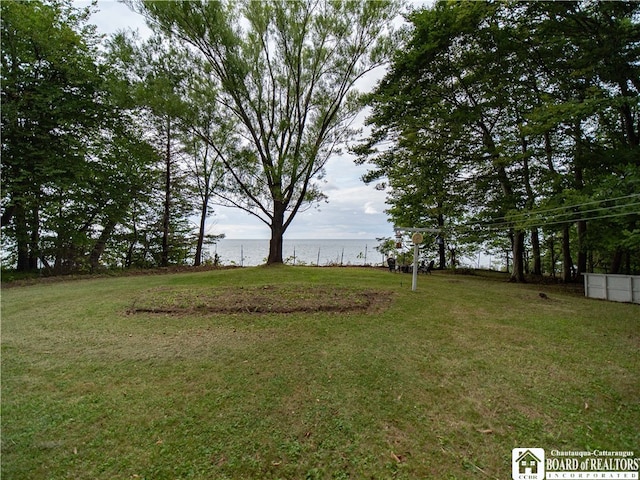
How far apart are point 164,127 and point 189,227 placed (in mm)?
4764

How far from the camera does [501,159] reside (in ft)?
29.7

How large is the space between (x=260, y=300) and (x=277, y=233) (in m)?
6.20

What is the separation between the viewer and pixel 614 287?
6945 millimetres

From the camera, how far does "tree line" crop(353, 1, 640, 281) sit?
668cm

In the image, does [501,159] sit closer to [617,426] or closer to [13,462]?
[617,426]

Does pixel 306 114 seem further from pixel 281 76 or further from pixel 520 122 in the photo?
pixel 520 122

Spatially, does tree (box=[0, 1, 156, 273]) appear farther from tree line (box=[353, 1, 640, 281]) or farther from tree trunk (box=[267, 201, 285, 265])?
→ tree line (box=[353, 1, 640, 281])

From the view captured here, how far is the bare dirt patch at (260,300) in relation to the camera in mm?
5160

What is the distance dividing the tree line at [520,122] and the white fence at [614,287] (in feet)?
2.72

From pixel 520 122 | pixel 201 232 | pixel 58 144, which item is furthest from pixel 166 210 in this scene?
pixel 520 122

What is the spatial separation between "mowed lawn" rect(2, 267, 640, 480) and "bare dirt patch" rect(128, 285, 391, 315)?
0.42 feet

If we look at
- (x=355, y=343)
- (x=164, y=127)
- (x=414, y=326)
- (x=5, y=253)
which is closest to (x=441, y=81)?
(x=414, y=326)

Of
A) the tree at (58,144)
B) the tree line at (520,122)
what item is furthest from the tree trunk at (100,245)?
the tree line at (520,122)
